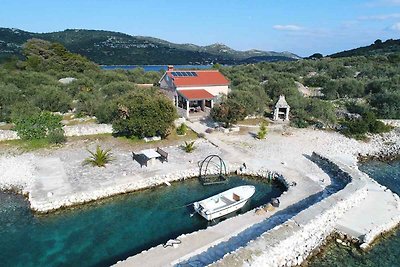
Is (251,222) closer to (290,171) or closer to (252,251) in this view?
(252,251)

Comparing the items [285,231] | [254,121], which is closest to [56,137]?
[285,231]

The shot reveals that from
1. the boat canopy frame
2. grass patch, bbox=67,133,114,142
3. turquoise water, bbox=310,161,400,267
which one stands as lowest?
turquoise water, bbox=310,161,400,267

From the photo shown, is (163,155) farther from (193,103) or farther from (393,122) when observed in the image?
(393,122)

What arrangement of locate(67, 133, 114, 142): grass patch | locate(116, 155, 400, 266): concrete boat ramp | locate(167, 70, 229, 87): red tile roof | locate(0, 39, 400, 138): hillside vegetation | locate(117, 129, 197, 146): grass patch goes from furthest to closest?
locate(167, 70, 229, 87): red tile roof → locate(67, 133, 114, 142): grass patch → locate(0, 39, 400, 138): hillside vegetation → locate(117, 129, 197, 146): grass patch → locate(116, 155, 400, 266): concrete boat ramp

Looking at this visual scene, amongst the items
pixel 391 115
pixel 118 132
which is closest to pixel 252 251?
pixel 118 132

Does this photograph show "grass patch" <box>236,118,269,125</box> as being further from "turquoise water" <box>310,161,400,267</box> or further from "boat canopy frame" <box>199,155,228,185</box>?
"turquoise water" <box>310,161,400,267</box>

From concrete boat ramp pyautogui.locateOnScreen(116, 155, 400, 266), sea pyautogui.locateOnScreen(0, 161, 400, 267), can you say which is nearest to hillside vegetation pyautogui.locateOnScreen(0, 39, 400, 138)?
sea pyautogui.locateOnScreen(0, 161, 400, 267)
